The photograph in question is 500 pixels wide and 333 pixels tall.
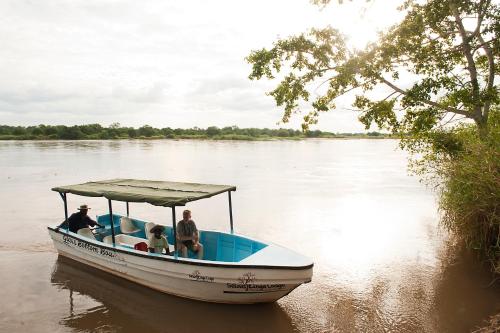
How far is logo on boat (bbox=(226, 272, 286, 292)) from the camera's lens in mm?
7477

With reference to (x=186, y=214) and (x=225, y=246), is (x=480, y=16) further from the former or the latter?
(x=186, y=214)

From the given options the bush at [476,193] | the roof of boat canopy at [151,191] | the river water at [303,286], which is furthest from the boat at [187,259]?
the bush at [476,193]

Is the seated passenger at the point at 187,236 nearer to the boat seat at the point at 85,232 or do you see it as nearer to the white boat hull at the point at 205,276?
the white boat hull at the point at 205,276

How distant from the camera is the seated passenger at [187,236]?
29.9 ft

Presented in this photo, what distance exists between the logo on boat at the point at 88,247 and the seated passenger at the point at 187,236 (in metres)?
1.71

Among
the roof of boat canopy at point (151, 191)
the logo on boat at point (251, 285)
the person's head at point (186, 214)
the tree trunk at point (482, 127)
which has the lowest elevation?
the logo on boat at point (251, 285)

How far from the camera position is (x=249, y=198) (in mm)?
21500

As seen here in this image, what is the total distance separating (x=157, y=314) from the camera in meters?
8.04

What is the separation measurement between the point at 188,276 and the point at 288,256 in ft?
A: 6.93

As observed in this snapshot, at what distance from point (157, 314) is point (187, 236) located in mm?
1890

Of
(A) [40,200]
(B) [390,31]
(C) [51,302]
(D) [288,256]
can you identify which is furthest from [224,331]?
(A) [40,200]

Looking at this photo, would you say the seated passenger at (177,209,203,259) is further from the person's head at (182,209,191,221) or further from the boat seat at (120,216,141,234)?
the boat seat at (120,216,141,234)

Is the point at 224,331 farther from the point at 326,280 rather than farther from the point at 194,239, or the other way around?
the point at 326,280

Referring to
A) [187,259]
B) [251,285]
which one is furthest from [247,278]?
[187,259]
